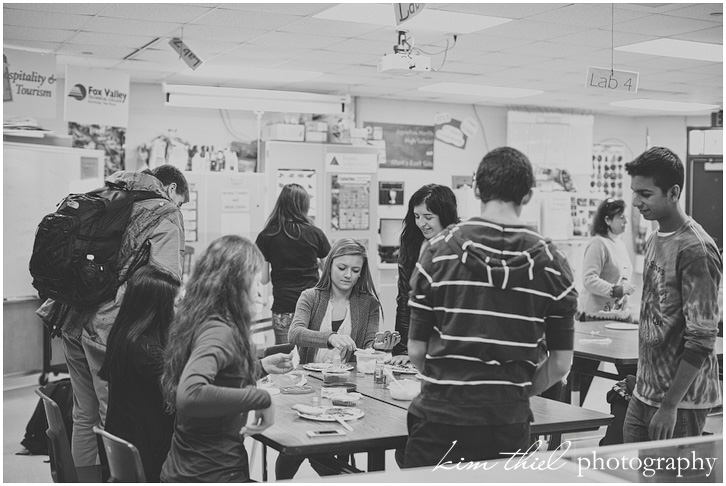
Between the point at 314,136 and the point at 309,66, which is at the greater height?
the point at 309,66

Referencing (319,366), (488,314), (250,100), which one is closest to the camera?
(488,314)

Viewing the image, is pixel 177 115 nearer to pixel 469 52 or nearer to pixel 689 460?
pixel 469 52

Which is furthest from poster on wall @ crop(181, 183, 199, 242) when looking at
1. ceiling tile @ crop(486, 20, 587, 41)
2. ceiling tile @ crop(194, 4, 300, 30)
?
ceiling tile @ crop(486, 20, 587, 41)

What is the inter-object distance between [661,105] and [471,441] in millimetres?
9956

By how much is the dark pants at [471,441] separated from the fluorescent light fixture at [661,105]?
9170 mm

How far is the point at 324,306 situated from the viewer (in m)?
4.48

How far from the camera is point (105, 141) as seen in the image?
9.30 meters

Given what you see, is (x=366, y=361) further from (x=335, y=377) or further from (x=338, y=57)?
(x=338, y=57)

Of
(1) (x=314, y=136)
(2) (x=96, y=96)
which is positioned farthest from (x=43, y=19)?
(1) (x=314, y=136)

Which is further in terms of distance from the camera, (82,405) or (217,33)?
(217,33)

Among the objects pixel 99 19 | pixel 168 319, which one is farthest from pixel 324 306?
pixel 99 19

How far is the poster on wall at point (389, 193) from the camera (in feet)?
35.4

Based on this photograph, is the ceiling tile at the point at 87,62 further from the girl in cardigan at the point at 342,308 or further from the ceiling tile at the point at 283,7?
the girl in cardigan at the point at 342,308

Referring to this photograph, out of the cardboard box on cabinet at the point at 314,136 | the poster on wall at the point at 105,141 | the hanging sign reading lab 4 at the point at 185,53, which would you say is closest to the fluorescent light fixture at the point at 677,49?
the cardboard box on cabinet at the point at 314,136
